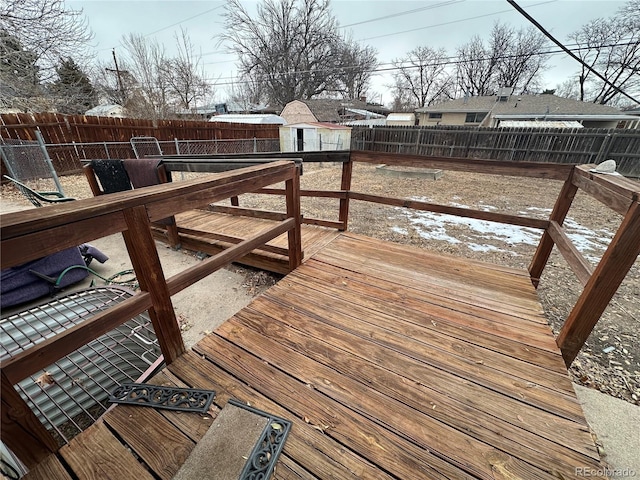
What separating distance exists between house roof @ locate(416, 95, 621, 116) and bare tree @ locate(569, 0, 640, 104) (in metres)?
1.51

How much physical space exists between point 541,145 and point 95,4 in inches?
665

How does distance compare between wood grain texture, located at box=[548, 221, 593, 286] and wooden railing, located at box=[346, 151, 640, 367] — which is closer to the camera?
wooden railing, located at box=[346, 151, 640, 367]

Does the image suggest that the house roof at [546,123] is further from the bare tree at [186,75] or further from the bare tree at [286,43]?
the bare tree at [186,75]

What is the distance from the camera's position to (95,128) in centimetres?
906

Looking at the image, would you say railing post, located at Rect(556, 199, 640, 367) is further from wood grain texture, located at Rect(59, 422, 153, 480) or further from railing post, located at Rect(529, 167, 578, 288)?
wood grain texture, located at Rect(59, 422, 153, 480)

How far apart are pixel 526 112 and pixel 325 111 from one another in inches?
592

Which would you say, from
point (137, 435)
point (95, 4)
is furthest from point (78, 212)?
point (95, 4)

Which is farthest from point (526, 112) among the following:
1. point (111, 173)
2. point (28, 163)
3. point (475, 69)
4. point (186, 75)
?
point (28, 163)

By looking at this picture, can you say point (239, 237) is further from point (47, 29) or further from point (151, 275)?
point (47, 29)

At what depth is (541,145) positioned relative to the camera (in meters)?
9.69

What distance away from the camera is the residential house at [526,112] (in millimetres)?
16359

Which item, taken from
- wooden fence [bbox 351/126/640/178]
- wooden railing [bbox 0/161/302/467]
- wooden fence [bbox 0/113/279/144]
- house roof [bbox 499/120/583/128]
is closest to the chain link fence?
wooden fence [bbox 0/113/279/144]

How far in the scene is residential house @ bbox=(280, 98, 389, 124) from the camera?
68.7ft

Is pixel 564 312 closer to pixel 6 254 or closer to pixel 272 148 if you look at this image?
pixel 6 254
